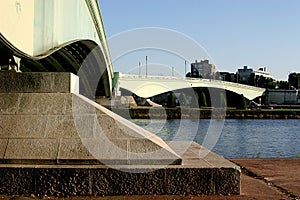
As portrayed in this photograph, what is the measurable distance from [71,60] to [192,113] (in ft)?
94.0

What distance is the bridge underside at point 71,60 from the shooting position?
28.1 feet

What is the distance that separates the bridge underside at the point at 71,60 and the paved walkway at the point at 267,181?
392 cm

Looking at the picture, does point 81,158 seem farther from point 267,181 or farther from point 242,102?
point 242,102

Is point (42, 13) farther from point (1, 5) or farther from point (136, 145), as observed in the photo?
point (136, 145)

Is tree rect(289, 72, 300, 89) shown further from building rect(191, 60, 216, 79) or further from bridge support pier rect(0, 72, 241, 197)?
bridge support pier rect(0, 72, 241, 197)

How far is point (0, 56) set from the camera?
850cm

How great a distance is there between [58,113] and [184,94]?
178 feet

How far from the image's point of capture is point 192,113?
153 feet

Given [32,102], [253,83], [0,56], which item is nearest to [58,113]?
[32,102]

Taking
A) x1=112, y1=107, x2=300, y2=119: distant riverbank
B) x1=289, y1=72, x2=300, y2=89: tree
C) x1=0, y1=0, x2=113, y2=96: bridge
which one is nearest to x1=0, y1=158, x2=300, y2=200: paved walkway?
x1=0, y1=0, x2=113, y2=96: bridge

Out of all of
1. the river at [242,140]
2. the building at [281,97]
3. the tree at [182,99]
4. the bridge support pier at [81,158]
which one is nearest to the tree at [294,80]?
the building at [281,97]

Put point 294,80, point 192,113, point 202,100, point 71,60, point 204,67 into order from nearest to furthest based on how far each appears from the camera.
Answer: point 71,60, point 204,67, point 192,113, point 202,100, point 294,80

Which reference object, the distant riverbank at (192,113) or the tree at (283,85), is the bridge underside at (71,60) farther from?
the tree at (283,85)

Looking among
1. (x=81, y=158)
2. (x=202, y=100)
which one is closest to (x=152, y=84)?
(x=202, y=100)
